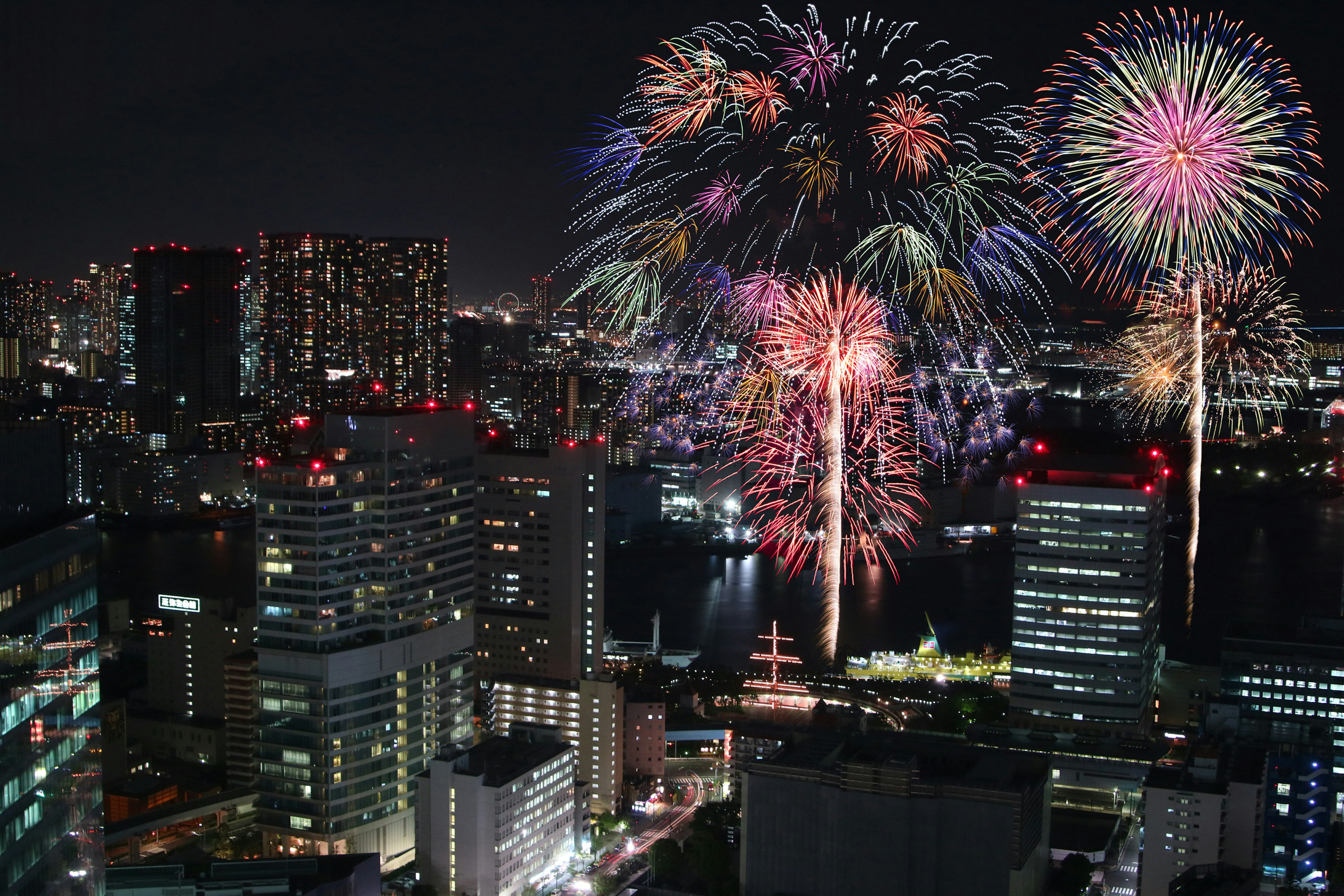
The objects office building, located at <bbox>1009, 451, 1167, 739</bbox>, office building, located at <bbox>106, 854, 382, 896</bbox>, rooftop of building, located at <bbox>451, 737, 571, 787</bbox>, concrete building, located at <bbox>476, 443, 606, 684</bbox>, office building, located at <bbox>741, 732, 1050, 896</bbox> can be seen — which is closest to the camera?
office building, located at <bbox>106, 854, 382, 896</bbox>

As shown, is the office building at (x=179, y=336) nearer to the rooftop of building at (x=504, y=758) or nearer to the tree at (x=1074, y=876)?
the rooftop of building at (x=504, y=758)

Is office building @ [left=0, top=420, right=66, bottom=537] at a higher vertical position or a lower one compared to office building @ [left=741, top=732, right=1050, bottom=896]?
higher

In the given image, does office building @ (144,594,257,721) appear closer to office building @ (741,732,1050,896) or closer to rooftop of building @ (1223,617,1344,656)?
office building @ (741,732,1050,896)

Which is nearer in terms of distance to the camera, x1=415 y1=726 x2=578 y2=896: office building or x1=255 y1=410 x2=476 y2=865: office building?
x1=415 y1=726 x2=578 y2=896: office building

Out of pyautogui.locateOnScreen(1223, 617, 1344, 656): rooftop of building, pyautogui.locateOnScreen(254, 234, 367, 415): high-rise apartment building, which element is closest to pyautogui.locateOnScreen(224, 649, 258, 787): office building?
pyautogui.locateOnScreen(1223, 617, 1344, 656): rooftop of building

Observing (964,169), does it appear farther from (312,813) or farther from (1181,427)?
(1181,427)

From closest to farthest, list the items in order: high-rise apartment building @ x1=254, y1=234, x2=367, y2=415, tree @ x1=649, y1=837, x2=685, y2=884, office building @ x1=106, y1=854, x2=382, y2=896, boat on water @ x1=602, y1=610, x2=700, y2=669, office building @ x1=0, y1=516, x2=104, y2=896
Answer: office building @ x1=0, y1=516, x2=104, y2=896 → office building @ x1=106, y1=854, x2=382, y2=896 → tree @ x1=649, y1=837, x2=685, y2=884 → boat on water @ x1=602, y1=610, x2=700, y2=669 → high-rise apartment building @ x1=254, y1=234, x2=367, y2=415

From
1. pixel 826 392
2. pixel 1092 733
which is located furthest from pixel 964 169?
pixel 1092 733

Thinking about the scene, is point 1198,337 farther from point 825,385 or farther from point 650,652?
point 650,652
